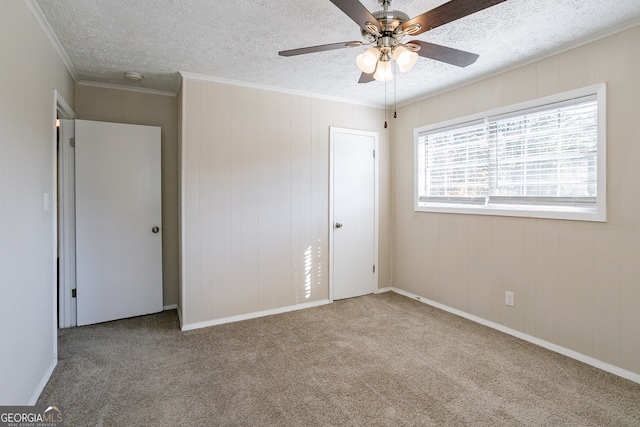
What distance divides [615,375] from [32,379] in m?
3.96

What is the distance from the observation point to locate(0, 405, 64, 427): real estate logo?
1672 millimetres

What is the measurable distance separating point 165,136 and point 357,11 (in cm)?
302

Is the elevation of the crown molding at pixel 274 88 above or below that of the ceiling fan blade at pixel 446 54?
above

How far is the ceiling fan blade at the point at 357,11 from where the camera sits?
1.49 meters

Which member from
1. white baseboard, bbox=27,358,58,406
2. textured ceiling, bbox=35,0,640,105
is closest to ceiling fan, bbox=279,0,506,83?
textured ceiling, bbox=35,0,640,105

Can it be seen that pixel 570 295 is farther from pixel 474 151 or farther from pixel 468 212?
pixel 474 151

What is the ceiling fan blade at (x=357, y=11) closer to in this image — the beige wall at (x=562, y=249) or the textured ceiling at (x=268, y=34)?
the textured ceiling at (x=268, y=34)

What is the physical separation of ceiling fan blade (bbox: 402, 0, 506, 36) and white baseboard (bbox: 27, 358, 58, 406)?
10.2 ft

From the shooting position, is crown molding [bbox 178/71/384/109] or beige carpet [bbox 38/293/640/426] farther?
crown molding [bbox 178/71/384/109]

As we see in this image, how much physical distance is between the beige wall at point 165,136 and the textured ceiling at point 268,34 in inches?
11.3

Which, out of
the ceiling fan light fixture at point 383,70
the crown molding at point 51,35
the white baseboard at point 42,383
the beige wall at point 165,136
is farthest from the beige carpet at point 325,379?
the crown molding at point 51,35

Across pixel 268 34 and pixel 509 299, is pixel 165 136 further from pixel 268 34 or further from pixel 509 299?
pixel 509 299

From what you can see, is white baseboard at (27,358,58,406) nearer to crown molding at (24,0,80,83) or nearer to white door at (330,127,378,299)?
crown molding at (24,0,80,83)

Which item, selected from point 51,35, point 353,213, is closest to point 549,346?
point 353,213
